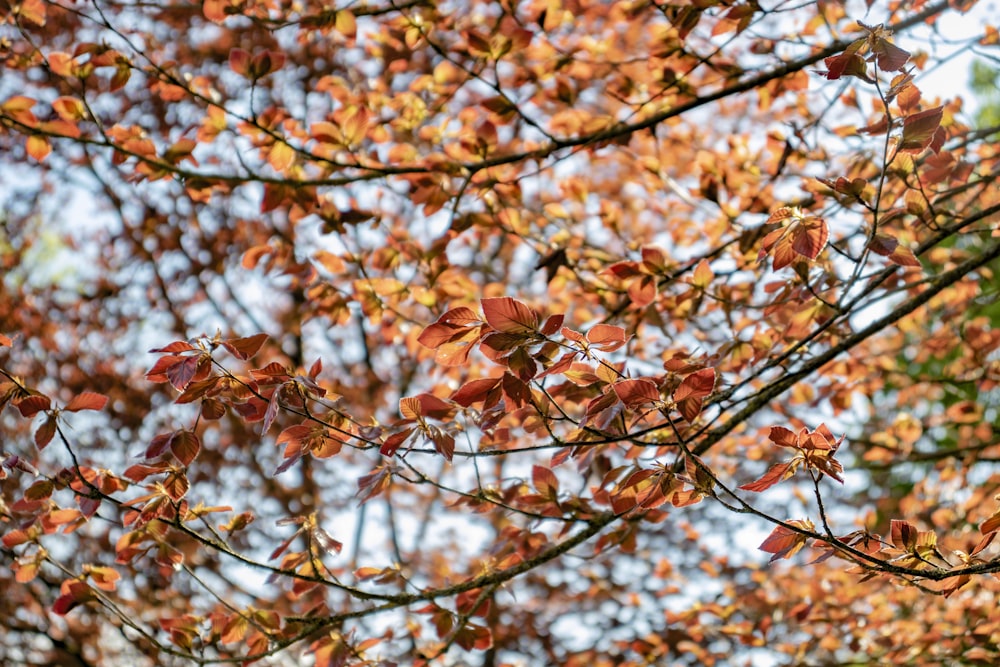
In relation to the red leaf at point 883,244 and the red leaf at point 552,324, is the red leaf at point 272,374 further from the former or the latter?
the red leaf at point 883,244

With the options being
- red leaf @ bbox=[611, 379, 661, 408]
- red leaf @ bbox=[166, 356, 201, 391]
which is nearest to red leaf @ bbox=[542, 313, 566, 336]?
red leaf @ bbox=[611, 379, 661, 408]

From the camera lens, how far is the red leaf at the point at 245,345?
1.34 m

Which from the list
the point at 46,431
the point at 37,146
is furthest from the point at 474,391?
the point at 37,146

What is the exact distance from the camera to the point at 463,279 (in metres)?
2.48

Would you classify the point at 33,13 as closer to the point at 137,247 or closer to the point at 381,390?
the point at 137,247

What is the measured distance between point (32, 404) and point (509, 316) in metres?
0.93

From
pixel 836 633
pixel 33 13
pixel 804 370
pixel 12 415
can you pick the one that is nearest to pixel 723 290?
pixel 804 370

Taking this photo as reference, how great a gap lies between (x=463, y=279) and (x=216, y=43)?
130 inches

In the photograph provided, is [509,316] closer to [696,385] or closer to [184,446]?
[696,385]

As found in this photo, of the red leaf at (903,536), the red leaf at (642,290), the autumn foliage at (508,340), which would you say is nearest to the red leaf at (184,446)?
the autumn foliage at (508,340)

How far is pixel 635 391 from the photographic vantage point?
1229 mm

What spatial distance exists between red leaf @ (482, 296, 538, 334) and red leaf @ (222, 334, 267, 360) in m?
0.42

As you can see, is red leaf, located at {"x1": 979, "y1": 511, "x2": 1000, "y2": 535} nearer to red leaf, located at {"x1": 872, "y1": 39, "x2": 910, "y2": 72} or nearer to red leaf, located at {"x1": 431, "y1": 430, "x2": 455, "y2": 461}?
red leaf, located at {"x1": 872, "y1": 39, "x2": 910, "y2": 72}

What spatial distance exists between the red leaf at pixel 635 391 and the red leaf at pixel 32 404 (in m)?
1.04
